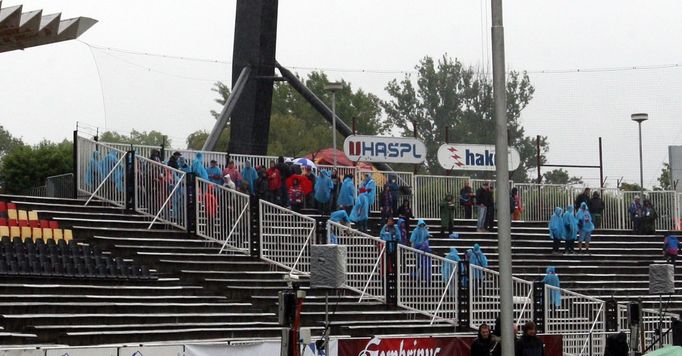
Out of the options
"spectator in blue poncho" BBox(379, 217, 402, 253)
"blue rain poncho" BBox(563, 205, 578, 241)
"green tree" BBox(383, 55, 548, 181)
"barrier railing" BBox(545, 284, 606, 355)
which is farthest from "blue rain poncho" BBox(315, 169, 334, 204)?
"green tree" BBox(383, 55, 548, 181)

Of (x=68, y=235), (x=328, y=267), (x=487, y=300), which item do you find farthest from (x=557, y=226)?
(x=328, y=267)

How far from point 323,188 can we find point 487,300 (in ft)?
22.0

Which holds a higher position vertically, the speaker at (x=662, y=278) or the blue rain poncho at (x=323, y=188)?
the blue rain poncho at (x=323, y=188)

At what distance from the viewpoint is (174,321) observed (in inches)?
1050

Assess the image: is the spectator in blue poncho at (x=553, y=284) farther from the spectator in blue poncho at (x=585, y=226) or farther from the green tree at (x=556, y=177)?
the green tree at (x=556, y=177)

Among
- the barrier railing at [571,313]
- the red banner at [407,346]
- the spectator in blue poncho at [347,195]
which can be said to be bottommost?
the red banner at [407,346]

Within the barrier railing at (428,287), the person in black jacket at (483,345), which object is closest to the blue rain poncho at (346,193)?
the barrier railing at (428,287)

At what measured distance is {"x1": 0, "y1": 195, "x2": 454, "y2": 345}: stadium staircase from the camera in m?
24.9

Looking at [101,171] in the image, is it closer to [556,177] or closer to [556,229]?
[556,229]

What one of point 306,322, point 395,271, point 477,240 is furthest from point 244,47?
point 306,322

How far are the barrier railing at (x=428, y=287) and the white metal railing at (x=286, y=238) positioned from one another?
2022mm

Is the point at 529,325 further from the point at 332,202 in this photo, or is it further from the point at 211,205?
the point at 332,202

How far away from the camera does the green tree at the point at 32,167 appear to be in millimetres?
45531

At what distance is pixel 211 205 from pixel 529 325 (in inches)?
427
